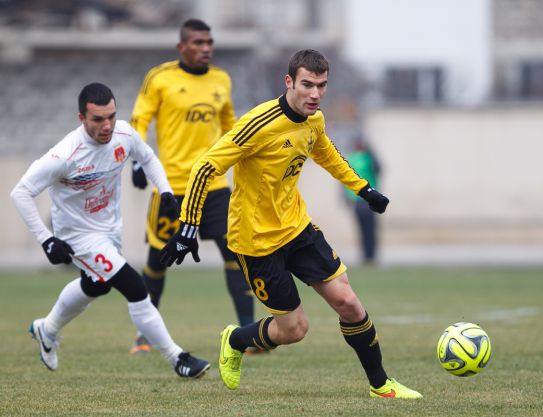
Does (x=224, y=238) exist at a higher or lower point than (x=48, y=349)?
higher

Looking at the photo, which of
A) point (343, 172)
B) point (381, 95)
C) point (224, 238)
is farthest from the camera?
point (381, 95)

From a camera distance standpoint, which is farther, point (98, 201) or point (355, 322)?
point (98, 201)

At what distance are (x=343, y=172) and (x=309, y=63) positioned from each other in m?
0.97

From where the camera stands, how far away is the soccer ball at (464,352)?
762 centimetres

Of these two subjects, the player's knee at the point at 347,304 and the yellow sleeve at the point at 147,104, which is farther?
the yellow sleeve at the point at 147,104

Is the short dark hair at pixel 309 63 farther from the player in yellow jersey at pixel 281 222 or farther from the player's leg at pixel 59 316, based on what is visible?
the player's leg at pixel 59 316

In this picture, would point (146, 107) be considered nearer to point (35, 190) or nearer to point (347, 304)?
point (35, 190)

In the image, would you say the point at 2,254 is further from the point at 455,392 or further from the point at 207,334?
the point at 455,392

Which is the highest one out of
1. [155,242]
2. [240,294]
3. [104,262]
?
[104,262]

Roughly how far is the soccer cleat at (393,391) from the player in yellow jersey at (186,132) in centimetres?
260

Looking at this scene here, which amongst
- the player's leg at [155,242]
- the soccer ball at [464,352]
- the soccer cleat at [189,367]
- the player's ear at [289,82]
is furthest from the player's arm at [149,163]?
the soccer ball at [464,352]

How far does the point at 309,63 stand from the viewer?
7.32 m

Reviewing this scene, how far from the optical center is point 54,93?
3375 centimetres

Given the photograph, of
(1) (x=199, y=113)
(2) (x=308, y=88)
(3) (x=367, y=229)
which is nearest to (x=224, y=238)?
(1) (x=199, y=113)
